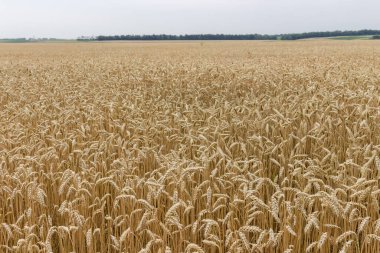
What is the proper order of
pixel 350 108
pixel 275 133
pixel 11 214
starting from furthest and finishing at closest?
pixel 350 108, pixel 275 133, pixel 11 214

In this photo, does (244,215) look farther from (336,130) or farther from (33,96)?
(33,96)

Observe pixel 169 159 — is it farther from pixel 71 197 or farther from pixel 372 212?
pixel 372 212

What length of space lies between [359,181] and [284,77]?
6.86 m

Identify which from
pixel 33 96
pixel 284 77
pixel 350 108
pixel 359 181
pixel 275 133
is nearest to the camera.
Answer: pixel 359 181

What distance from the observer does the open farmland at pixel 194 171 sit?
2.38 metres

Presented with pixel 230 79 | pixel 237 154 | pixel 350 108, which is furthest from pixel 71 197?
pixel 230 79

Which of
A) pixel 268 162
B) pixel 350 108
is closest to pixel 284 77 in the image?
pixel 350 108

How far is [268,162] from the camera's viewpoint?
13.3 ft

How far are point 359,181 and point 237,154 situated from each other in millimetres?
1761

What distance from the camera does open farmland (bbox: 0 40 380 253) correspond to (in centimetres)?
238

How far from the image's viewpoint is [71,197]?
3186 mm

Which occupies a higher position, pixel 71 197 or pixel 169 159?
pixel 169 159

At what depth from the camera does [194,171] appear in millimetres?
3086

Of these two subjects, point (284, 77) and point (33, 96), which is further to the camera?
point (284, 77)
